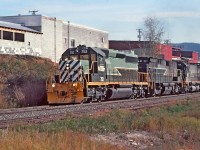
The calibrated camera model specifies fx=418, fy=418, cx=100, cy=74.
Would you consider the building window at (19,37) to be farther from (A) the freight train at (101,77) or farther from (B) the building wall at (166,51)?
(B) the building wall at (166,51)

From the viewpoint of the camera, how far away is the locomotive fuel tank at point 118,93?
85.0 feet

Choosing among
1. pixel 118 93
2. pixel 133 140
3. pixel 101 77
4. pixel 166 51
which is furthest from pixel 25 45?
pixel 166 51

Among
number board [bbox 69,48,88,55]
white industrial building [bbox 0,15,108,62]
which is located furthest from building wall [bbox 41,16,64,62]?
number board [bbox 69,48,88,55]

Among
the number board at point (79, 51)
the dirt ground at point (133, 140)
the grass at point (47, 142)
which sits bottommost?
the dirt ground at point (133, 140)

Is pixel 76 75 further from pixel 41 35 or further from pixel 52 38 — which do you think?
pixel 52 38

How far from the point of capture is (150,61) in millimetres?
34375

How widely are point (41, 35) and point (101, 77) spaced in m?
22.9

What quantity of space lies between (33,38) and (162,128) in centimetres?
3253

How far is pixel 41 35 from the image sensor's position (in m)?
46.3

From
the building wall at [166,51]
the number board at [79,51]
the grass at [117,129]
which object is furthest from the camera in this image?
the building wall at [166,51]

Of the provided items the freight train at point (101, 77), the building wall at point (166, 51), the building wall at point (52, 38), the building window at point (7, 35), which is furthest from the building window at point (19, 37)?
the building wall at point (166, 51)

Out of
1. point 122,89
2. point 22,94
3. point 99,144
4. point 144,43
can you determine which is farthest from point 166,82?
point 144,43

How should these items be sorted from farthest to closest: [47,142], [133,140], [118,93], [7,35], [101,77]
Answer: [7,35] → [118,93] → [101,77] → [133,140] → [47,142]

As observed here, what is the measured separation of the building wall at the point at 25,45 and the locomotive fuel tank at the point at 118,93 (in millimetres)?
16182
